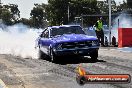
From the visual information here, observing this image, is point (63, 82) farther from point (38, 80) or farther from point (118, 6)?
point (118, 6)

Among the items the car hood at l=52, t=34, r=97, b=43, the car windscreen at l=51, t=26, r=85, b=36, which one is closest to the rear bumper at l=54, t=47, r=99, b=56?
the car hood at l=52, t=34, r=97, b=43

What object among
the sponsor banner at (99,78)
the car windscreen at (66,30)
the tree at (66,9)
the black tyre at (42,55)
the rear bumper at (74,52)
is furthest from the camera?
the tree at (66,9)

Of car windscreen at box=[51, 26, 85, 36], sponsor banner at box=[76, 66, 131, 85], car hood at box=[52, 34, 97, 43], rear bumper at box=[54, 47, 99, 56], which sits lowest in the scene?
rear bumper at box=[54, 47, 99, 56]

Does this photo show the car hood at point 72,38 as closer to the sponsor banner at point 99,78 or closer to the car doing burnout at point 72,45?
the car doing burnout at point 72,45

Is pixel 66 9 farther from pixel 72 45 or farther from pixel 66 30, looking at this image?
pixel 72 45

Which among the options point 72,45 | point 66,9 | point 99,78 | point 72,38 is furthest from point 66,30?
point 66,9

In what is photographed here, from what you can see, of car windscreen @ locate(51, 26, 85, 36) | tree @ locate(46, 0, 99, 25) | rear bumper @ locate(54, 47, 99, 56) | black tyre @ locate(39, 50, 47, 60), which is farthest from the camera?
tree @ locate(46, 0, 99, 25)

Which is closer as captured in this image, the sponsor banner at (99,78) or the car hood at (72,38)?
the sponsor banner at (99,78)

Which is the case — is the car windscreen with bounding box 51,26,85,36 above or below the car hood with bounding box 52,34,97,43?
above

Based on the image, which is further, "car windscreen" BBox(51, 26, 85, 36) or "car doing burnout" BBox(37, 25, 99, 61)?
"car windscreen" BBox(51, 26, 85, 36)

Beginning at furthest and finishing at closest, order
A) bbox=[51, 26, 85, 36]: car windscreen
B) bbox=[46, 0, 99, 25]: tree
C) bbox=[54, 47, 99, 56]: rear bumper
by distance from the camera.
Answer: bbox=[46, 0, 99, 25]: tree < bbox=[51, 26, 85, 36]: car windscreen < bbox=[54, 47, 99, 56]: rear bumper

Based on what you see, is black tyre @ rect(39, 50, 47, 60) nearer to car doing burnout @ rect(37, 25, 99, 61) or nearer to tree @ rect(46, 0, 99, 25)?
car doing burnout @ rect(37, 25, 99, 61)

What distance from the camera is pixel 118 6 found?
134 metres

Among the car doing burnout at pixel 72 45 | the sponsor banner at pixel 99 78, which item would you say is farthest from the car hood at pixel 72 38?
the sponsor banner at pixel 99 78
